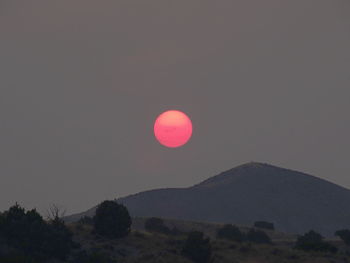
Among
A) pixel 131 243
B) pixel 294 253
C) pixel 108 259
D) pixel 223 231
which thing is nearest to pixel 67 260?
pixel 108 259

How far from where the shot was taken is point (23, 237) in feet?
202

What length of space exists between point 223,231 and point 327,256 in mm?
23434

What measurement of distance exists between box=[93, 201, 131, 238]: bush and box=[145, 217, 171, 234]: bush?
2080 cm

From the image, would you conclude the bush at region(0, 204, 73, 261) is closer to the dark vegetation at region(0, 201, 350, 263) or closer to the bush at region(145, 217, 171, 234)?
the dark vegetation at region(0, 201, 350, 263)

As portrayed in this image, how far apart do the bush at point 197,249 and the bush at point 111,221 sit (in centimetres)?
667

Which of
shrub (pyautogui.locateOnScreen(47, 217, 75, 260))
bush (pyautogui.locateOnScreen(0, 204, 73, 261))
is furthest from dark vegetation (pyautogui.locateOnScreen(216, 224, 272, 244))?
bush (pyautogui.locateOnScreen(0, 204, 73, 261))

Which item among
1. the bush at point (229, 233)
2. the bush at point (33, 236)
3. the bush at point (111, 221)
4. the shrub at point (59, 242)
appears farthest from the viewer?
the bush at point (229, 233)

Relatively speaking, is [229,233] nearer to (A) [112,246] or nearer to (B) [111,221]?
(B) [111,221]

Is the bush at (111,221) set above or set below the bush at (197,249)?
above

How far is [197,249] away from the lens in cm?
6612

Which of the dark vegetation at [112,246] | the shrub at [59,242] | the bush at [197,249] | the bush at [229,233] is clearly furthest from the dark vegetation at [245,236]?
the shrub at [59,242]

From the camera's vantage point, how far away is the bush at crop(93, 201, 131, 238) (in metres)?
70.2

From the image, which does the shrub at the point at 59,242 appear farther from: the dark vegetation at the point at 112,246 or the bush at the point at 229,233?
the bush at the point at 229,233

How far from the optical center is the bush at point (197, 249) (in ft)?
215
